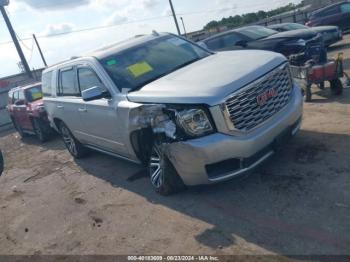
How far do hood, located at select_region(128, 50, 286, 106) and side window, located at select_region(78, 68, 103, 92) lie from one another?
0.88 meters

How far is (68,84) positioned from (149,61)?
2020 millimetres

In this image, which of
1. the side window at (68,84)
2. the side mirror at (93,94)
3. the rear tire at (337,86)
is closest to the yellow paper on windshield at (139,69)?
the side mirror at (93,94)

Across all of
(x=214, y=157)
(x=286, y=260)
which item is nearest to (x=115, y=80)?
(x=214, y=157)

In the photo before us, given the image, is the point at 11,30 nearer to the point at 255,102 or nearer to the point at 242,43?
the point at 242,43

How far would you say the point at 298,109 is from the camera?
490cm

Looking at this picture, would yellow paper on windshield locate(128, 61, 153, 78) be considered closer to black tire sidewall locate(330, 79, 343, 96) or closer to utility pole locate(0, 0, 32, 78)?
black tire sidewall locate(330, 79, 343, 96)

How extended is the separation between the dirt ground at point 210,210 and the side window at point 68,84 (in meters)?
1.47

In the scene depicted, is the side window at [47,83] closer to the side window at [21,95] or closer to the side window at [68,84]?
the side window at [68,84]

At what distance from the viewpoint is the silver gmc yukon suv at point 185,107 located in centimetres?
416

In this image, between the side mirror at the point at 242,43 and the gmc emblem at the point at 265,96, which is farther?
the side mirror at the point at 242,43

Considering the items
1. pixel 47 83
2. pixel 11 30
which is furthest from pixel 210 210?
pixel 11 30

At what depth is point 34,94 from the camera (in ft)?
37.8

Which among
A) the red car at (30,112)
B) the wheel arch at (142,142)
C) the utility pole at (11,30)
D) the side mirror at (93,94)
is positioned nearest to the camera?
the wheel arch at (142,142)

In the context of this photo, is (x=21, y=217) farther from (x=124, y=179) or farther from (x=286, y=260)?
(x=286, y=260)
